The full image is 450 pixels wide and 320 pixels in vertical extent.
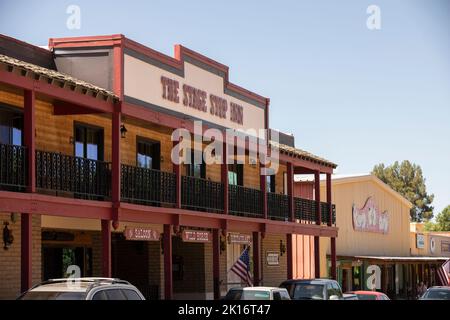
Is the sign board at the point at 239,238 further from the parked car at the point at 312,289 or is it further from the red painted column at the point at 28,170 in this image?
the red painted column at the point at 28,170

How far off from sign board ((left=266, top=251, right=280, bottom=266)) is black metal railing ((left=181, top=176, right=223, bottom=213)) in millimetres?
8339

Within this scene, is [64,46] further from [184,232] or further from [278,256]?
[278,256]

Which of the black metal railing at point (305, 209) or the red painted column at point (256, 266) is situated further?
the black metal railing at point (305, 209)

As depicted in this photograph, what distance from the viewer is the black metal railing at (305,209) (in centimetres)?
3734

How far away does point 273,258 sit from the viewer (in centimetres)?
3953

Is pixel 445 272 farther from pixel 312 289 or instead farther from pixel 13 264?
pixel 13 264

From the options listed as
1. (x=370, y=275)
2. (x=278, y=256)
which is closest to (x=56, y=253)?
(x=278, y=256)

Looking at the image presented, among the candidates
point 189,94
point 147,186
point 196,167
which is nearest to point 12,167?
point 147,186

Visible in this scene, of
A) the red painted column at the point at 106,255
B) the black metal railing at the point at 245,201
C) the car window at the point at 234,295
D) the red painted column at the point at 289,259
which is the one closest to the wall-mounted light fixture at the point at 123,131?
the red painted column at the point at 106,255

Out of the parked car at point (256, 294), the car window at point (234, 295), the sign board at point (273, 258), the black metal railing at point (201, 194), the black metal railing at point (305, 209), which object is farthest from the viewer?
the sign board at point (273, 258)

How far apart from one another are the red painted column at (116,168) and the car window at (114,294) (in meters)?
7.95

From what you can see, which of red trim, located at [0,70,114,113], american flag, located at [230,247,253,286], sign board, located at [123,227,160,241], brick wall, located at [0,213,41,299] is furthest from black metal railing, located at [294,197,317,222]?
brick wall, located at [0,213,41,299]

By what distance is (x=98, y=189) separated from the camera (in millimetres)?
24641

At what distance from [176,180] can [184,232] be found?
1.69m
